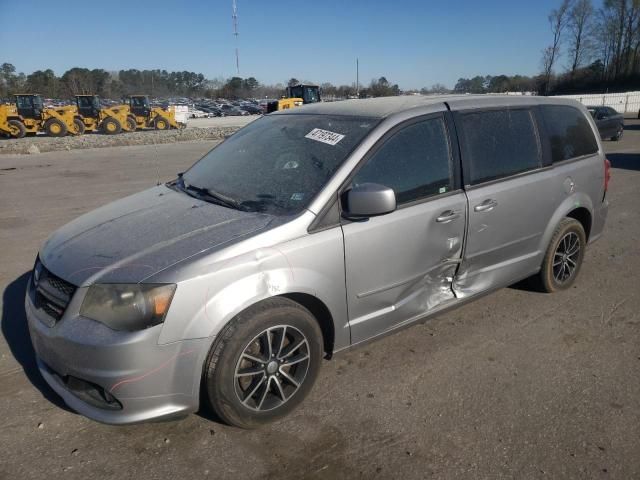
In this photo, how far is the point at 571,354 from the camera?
11.1 feet

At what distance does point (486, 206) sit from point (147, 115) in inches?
1200

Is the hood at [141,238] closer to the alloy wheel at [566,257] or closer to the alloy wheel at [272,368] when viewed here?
the alloy wheel at [272,368]

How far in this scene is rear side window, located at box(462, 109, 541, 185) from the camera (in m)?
3.42

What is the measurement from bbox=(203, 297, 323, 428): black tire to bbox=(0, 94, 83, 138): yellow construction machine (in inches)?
1090

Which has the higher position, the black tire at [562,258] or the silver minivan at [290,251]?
the silver minivan at [290,251]

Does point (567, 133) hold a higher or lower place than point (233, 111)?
lower

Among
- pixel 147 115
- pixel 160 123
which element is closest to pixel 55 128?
pixel 147 115

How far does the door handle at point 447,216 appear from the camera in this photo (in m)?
3.15

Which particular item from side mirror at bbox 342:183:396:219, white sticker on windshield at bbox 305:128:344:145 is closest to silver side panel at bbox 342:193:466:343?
side mirror at bbox 342:183:396:219

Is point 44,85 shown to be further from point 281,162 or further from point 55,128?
point 281,162

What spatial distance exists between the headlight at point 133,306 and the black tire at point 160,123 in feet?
102

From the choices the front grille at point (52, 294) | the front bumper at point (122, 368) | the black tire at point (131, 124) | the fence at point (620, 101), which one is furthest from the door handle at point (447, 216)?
the fence at point (620, 101)

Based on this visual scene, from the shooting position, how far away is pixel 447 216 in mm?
3191

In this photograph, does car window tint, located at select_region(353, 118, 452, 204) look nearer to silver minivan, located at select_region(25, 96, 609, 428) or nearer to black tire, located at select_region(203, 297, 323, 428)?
silver minivan, located at select_region(25, 96, 609, 428)
